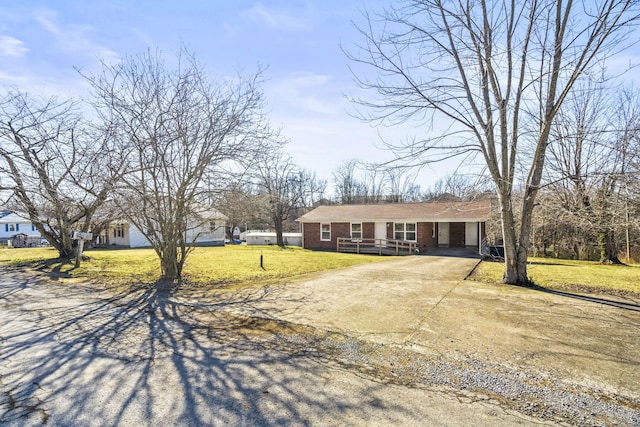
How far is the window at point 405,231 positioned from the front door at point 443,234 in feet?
8.90

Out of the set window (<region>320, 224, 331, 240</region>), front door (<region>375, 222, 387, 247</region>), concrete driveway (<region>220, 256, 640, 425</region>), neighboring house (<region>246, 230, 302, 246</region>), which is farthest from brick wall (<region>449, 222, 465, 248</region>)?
neighboring house (<region>246, 230, 302, 246</region>)

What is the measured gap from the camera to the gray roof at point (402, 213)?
67.2ft

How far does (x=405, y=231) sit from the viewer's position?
2211cm

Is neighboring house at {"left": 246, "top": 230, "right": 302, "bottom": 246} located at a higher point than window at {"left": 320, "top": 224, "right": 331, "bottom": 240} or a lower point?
lower

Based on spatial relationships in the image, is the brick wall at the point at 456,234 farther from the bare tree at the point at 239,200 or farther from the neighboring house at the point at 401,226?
the bare tree at the point at 239,200

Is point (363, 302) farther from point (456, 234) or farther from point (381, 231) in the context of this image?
point (456, 234)

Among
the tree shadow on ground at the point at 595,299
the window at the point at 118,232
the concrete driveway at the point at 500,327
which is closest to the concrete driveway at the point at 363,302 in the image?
the concrete driveway at the point at 500,327

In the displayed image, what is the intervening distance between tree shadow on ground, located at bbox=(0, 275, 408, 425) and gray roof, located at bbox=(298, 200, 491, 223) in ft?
54.6

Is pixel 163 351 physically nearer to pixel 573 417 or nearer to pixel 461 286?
pixel 573 417

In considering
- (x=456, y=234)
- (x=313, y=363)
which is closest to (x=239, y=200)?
(x=313, y=363)

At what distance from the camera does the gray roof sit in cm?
2047

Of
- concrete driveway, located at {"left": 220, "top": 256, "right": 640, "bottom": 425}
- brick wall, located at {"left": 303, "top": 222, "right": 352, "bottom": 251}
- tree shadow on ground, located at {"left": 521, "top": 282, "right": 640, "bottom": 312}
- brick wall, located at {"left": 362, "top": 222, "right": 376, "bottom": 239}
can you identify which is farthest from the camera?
brick wall, located at {"left": 303, "top": 222, "right": 352, "bottom": 251}

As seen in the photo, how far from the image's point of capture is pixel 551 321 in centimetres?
576

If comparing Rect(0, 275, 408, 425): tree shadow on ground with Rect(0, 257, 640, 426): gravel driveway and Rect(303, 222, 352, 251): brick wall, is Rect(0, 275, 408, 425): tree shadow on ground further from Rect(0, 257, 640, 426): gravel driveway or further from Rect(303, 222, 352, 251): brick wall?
Rect(303, 222, 352, 251): brick wall
